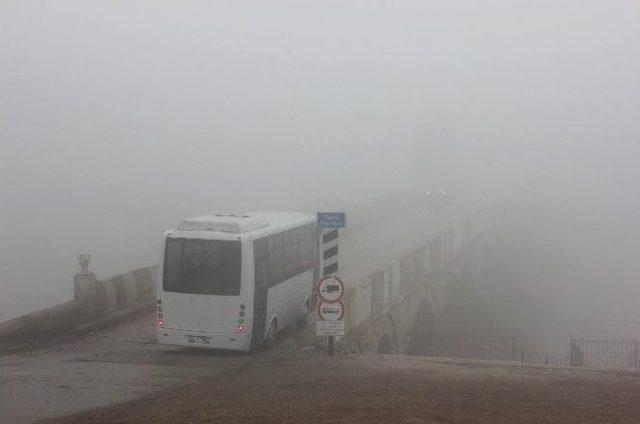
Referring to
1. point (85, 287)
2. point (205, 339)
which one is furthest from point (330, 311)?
point (85, 287)

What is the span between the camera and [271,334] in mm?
15016

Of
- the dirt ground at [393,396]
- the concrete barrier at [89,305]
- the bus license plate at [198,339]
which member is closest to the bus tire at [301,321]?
the bus license plate at [198,339]

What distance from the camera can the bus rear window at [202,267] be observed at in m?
13.7

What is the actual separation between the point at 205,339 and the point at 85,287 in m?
4.29

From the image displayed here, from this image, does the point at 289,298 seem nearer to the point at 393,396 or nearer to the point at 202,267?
the point at 202,267

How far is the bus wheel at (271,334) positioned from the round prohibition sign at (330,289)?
1.84 meters

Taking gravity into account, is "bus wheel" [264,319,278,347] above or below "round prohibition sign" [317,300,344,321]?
Result: below

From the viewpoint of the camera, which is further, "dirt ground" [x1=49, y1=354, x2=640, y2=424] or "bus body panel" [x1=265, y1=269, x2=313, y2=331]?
"bus body panel" [x1=265, y1=269, x2=313, y2=331]

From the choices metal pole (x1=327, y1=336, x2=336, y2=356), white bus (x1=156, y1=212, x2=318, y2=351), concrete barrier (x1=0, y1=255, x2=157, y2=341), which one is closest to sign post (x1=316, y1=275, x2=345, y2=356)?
metal pole (x1=327, y1=336, x2=336, y2=356)

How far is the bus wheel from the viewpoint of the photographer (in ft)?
48.7

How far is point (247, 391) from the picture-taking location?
10344 mm

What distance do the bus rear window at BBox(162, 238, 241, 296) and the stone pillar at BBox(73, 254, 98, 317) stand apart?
3730mm

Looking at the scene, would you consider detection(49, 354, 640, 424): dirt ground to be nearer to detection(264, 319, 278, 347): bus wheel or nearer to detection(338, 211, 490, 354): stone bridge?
detection(264, 319, 278, 347): bus wheel

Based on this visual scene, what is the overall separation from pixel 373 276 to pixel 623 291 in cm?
5417
